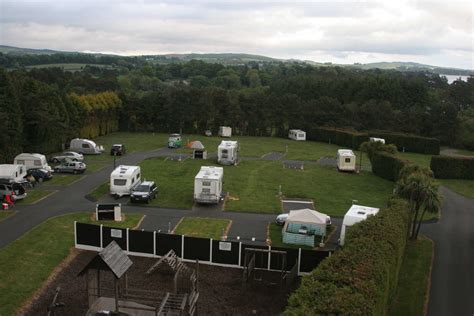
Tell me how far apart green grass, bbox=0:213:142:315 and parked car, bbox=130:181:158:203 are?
8.80 feet

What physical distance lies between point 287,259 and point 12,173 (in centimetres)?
2323

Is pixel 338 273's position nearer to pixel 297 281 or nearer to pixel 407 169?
pixel 297 281

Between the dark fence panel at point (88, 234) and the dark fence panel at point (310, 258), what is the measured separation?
9987mm

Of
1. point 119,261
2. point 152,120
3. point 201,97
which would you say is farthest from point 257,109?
point 119,261

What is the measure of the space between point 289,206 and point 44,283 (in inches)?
686

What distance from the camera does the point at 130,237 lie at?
22.1 meters

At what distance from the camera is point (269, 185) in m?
37.5

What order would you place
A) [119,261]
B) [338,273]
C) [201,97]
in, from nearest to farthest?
[338,273], [119,261], [201,97]

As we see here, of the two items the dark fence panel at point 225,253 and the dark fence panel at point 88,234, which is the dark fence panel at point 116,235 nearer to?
the dark fence panel at point 88,234

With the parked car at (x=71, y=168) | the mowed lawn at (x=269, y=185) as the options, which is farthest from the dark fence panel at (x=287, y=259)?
the parked car at (x=71, y=168)

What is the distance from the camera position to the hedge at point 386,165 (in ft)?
132

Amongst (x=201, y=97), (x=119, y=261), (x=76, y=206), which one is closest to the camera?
(x=119, y=261)

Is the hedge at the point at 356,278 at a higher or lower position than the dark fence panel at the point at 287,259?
higher

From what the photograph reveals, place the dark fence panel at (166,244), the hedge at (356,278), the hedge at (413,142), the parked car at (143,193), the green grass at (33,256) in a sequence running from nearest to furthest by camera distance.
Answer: the hedge at (356,278)
the green grass at (33,256)
the dark fence panel at (166,244)
the parked car at (143,193)
the hedge at (413,142)
